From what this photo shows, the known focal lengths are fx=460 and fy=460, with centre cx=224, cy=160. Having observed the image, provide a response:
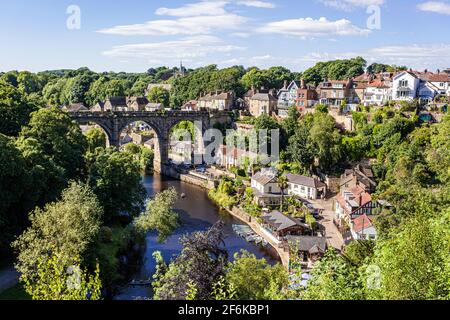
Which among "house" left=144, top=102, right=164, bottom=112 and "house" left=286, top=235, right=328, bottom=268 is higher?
"house" left=144, top=102, right=164, bottom=112

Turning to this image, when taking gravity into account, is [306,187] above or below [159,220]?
below

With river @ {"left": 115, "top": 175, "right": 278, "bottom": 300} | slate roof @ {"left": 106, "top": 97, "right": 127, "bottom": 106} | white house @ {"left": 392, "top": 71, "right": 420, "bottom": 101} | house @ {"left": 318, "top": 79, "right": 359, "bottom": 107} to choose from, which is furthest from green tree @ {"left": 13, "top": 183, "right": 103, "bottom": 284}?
slate roof @ {"left": 106, "top": 97, "right": 127, "bottom": 106}

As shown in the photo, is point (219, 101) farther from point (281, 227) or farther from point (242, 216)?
point (281, 227)

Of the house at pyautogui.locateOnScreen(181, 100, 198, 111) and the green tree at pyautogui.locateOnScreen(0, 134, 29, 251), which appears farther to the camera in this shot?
the house at pyautogui.locateOnScreen(181, 100, 198, 111)

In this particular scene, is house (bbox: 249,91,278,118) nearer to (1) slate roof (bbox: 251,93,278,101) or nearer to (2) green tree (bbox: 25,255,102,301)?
(1) slate roof (bbox: 251,93,278,101)

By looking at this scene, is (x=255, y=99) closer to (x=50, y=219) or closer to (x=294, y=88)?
(x=294, y=88)
